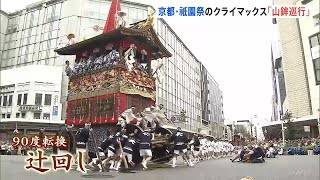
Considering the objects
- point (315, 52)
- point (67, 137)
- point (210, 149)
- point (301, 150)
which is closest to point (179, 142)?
point (67, 137)

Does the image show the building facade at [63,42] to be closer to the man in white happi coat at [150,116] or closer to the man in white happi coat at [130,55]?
the man in white happi coat at [150,116]

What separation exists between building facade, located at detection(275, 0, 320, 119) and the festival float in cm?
229

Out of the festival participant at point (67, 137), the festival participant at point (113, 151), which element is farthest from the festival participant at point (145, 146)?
the festival participant at point (67, 137)

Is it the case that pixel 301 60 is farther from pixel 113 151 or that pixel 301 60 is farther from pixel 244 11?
pixel 113 151

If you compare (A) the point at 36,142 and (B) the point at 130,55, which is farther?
(B) the point at 130,55

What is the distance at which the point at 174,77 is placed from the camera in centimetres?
583

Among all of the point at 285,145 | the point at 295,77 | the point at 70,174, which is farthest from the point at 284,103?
the point at 70,174

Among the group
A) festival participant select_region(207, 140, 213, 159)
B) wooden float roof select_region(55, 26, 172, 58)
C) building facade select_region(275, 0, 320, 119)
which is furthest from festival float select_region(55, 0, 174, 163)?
festival participant select_region(207, 140, 213, 159)

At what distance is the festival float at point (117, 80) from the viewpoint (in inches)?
243

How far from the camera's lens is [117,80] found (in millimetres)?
6234

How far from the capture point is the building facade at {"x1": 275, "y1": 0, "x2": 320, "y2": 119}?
407cm

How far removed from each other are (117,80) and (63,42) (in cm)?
130

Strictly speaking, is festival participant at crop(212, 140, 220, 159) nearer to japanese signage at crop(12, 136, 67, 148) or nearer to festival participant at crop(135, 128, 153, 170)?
festival participant at crop(135, 128, 153, 170)

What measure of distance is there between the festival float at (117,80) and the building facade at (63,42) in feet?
1.04
